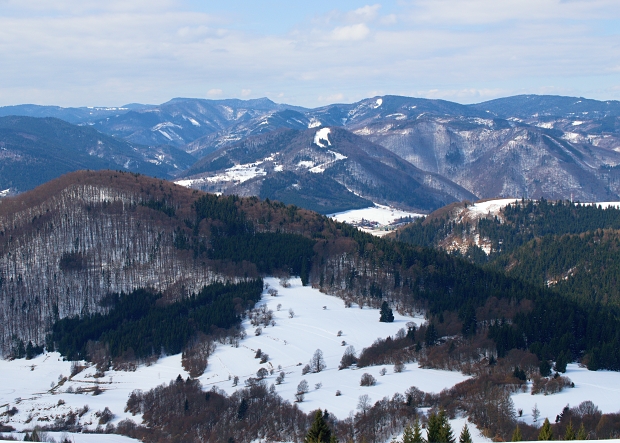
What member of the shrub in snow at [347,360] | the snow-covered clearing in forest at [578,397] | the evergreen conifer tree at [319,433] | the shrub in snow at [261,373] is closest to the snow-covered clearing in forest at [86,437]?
the shrub in snow at [261,373]

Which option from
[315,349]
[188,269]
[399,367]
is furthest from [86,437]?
[188,269]

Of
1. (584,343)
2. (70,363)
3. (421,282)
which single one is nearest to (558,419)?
(584,343)

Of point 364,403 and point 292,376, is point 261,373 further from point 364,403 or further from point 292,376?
point 364,403

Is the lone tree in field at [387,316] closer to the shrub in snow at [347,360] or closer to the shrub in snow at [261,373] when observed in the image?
the shrub in snow at [347,360]

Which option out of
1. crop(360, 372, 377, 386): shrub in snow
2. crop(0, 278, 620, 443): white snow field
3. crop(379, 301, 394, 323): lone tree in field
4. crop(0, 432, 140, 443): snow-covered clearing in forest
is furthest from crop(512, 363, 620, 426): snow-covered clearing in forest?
crop(0, 432, 140, 443): snow-covered clearing in forest

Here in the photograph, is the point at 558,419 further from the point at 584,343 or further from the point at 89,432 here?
the point at 89,432
